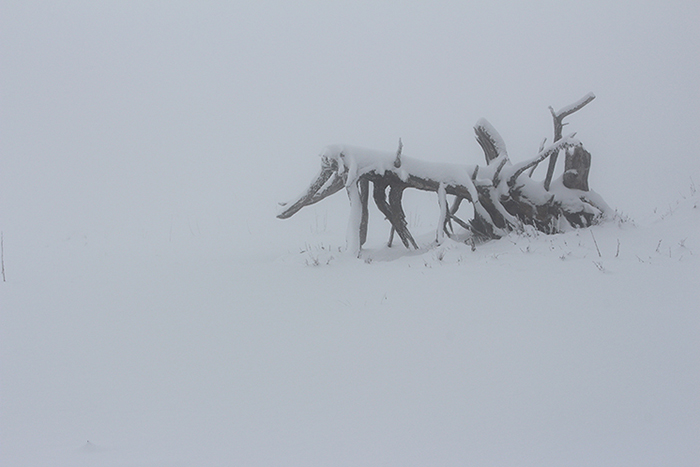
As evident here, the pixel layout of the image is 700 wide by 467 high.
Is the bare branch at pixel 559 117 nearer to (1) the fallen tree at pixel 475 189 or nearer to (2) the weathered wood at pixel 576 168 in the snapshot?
(1) the fallen tree at pixel 475 189

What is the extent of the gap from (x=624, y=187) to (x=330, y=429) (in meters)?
16.6

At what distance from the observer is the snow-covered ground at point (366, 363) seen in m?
2.52

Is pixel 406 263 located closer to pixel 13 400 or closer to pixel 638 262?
pixel 638 262

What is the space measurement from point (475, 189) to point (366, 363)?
4.31 meters

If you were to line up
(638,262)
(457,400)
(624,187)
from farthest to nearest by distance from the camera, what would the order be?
(624,187) → (638,262) → (457,400)

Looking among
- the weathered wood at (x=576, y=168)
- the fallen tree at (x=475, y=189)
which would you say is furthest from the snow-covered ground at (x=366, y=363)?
the weathered wood at (x=576, y=168)

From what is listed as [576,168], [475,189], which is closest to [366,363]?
[475,189]

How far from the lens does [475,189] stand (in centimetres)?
706

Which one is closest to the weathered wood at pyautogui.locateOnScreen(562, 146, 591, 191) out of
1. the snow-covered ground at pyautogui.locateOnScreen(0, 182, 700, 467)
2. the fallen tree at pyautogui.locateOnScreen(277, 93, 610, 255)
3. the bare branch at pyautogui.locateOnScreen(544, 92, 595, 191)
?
the fallen tree at pyautogui.locateOnScreen(277, 93, 610, 255)

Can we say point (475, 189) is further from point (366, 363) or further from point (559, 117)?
point (366, 363)

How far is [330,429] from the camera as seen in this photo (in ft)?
8.82

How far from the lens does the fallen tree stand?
6.95m

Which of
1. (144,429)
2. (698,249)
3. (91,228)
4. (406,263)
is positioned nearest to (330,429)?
(144,429)

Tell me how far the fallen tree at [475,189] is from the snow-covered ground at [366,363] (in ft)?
4.48
